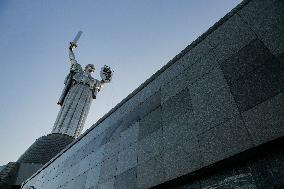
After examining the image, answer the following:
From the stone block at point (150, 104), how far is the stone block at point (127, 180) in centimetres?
201

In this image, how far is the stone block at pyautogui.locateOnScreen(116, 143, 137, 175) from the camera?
816cm

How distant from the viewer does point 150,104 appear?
9.15 m

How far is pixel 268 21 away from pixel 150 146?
4.40 meters

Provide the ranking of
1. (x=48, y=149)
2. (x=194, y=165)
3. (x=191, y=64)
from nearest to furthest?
(x=194, y=165)
(x=191, y=64)
(x=48, y=149)

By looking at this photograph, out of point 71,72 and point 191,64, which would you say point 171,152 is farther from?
point 71,72

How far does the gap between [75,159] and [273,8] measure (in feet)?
34.9

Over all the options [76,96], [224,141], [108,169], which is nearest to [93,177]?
[108,169]

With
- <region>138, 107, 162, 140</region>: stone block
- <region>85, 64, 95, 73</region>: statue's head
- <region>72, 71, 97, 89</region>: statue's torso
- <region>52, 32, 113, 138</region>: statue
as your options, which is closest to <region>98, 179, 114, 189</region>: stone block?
<region>138, 107, 162, 140</region>: stone block

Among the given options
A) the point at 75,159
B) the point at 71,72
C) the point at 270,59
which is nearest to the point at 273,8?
the point at 270,59

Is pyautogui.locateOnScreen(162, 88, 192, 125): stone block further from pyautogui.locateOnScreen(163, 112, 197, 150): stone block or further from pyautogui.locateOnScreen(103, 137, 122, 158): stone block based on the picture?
pyautogui.locateOnScreen(103, 137, 122, 158): stone block

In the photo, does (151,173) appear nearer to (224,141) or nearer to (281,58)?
(224,141)

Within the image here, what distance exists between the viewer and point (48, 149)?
3409 cm

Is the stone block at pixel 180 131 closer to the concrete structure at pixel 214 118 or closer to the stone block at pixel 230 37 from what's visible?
the concrete structure at pixel 214 118

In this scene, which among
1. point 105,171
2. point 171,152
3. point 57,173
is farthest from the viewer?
point 57,173
